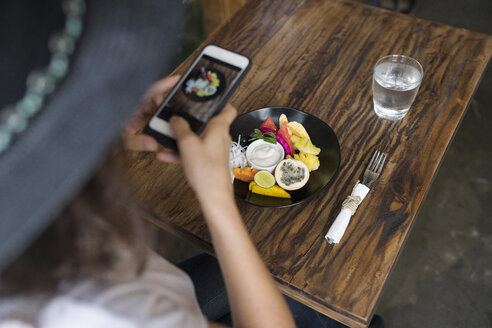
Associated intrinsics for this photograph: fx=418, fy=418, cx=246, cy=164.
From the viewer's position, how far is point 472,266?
156 centimetres

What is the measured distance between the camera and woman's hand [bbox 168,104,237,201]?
75 cm

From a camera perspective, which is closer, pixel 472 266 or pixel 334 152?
pixel 334 152

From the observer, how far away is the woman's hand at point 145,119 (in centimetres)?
90

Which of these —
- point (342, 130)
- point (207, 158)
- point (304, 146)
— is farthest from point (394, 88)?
point (207, 158)

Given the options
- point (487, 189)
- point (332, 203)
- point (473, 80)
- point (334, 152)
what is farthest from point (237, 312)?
point (487, 189)

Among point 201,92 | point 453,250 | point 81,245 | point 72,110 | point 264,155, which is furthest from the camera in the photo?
point 453,250

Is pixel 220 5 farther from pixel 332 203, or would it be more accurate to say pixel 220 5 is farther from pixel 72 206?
pixel 72 206

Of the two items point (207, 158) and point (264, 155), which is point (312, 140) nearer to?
point (264, 155)

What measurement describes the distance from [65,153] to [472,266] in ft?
5.20

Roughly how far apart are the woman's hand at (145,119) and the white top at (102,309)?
1.03ft

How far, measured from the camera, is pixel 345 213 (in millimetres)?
872

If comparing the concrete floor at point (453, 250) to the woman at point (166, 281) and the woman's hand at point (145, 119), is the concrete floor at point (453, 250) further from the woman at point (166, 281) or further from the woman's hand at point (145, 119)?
the woman at point (166, 281)

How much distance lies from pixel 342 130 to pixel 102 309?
0.69 m

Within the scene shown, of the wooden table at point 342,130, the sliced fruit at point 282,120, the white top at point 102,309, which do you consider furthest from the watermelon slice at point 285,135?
the white top at point 102,309
